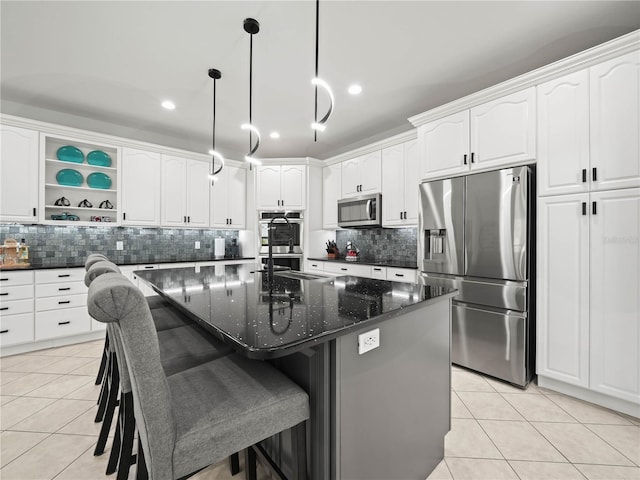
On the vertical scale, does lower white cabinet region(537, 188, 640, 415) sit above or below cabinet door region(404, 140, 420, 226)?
below

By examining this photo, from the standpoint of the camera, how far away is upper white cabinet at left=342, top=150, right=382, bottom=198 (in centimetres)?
413

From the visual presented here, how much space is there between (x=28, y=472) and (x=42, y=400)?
2.86ft

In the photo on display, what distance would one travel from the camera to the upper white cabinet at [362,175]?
4.13m

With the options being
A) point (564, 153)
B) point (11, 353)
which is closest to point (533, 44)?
point (564, 153)

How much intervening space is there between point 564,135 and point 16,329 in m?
5.32

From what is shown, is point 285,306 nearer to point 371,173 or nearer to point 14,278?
point 371,173

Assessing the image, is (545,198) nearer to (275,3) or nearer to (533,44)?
(533,44)

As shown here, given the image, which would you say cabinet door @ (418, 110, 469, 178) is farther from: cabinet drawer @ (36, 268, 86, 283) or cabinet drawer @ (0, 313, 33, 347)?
cabinet drawer @ (0, 313, 33, 347)

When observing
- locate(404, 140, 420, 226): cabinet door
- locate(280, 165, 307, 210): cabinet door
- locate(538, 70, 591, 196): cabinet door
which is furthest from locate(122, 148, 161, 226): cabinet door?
locate(538, 70, 591, 196): cabinet door

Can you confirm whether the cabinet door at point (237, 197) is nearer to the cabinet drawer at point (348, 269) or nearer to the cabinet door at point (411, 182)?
the cabinet drawer at point (348, 269)

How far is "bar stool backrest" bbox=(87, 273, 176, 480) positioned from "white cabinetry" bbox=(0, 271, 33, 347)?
3333mm

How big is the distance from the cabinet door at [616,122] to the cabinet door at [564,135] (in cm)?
5

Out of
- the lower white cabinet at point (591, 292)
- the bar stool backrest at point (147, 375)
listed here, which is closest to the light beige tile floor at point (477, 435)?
the lower white cabinet at point (591, 292)

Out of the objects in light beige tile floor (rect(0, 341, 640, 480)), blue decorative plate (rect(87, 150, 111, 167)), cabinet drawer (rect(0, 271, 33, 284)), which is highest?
blue decorative plate (rect(87, 150, 111, 167))
